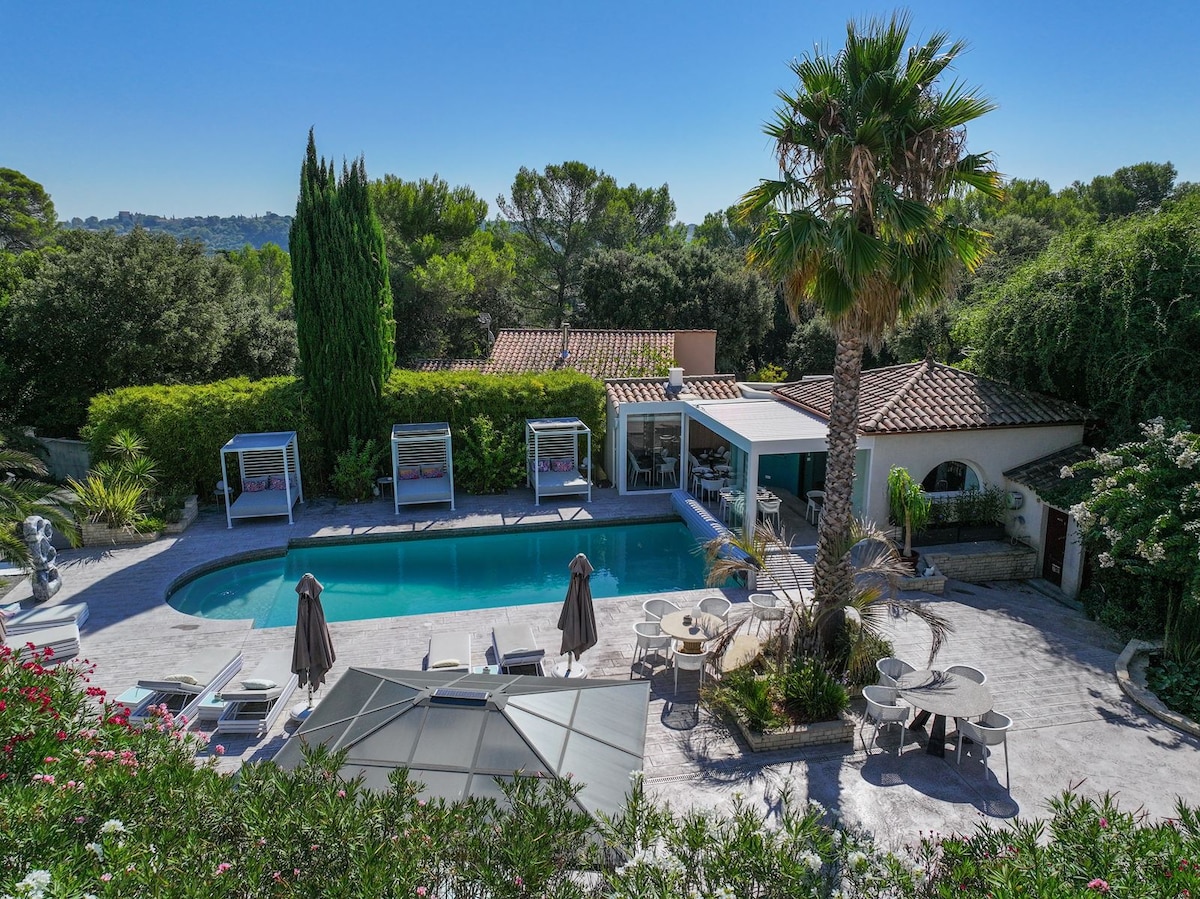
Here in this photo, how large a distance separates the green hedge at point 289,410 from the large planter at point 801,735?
14.7 metres

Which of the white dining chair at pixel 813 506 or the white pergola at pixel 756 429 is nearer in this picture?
the white pergola at pixel 756 429

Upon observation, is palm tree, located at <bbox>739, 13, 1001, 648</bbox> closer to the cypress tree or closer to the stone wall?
the stone wall

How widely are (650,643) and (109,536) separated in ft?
48.9

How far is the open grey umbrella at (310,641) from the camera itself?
1128 cm

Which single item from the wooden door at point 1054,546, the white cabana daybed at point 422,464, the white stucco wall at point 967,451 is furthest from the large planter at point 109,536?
the wooden door at point 1054,546

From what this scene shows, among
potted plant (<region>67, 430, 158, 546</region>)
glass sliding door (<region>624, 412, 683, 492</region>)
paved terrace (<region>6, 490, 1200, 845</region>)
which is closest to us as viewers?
paved terrace (<region>6, 490, 1200, 845</region>)

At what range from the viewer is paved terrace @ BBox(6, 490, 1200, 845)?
9781 millimetres

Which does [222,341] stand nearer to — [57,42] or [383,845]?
[57,42]

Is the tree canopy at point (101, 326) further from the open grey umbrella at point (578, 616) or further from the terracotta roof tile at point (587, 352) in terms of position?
the open grey umbrella at point (578, 616)

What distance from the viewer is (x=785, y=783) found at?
32.6 ft

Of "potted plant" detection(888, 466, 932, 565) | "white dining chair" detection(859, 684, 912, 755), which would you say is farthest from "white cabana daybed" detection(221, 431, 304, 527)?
"white dining chair" detection(859, 684, 912, 755)

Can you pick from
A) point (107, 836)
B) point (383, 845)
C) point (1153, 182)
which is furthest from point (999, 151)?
point (1153, 182)

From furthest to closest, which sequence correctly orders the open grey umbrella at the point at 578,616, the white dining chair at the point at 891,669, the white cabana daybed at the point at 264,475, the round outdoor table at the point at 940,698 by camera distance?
the white cabana daybed at the point at 264,475 → the open grey umbrella at the point at 578,616 → the white dining chair at the point at 891,669 → the round outdoor table at the point at 940,698

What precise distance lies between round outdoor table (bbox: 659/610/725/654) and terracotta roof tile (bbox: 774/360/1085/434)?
23.2ft
